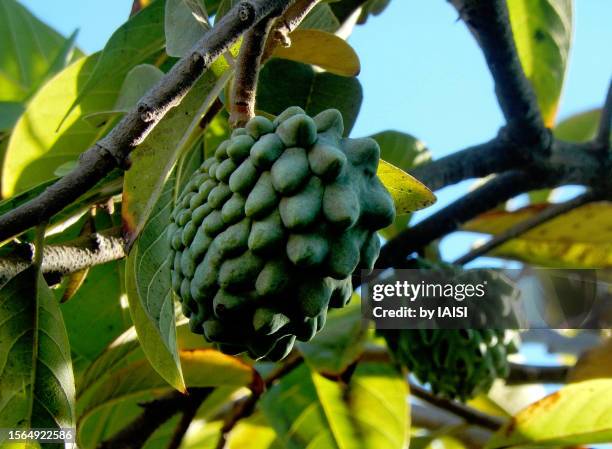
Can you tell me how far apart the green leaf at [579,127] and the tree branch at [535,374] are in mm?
961

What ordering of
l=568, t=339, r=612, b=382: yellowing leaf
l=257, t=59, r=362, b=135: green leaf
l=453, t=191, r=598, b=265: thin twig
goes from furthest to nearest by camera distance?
l=568, t=339, r=612, b=382: yellowing leaf
l=453, t=191, r=598, b=265: thin twig
l=257, t=59, r=362, b=135: green leaf

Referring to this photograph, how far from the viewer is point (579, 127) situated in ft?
9.92

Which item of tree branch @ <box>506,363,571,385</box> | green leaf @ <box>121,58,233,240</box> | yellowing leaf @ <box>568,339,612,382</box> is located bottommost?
tree branch @ <box>506,363,571,385</box>

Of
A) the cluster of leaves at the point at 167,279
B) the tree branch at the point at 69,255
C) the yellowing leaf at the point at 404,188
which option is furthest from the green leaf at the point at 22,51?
the yellowing leaf at the point at 404,188

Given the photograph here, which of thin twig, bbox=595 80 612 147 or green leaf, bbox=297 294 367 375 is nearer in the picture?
green leaf, bbox=297 294 367 375

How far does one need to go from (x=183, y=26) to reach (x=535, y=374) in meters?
1.56

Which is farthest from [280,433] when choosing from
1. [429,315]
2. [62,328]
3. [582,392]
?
[62,328]

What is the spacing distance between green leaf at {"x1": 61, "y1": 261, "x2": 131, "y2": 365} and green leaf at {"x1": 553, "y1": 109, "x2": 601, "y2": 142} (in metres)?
1.78

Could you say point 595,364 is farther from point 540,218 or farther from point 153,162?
point 153,162

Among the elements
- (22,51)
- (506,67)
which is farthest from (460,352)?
(22,51)

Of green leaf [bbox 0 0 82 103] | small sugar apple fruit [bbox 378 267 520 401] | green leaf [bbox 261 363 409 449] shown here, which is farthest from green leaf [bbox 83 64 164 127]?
green leaf [bbox 0 0 82 103]

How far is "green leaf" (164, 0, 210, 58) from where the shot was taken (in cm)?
130

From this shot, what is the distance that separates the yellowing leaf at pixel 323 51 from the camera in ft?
4.57

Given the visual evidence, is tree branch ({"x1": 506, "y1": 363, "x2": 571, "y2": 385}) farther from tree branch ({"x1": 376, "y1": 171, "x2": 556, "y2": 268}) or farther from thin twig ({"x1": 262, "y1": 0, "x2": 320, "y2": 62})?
thin twig ({"x1": 262, "y1": 0, "x2": 320, "y2": 62})
